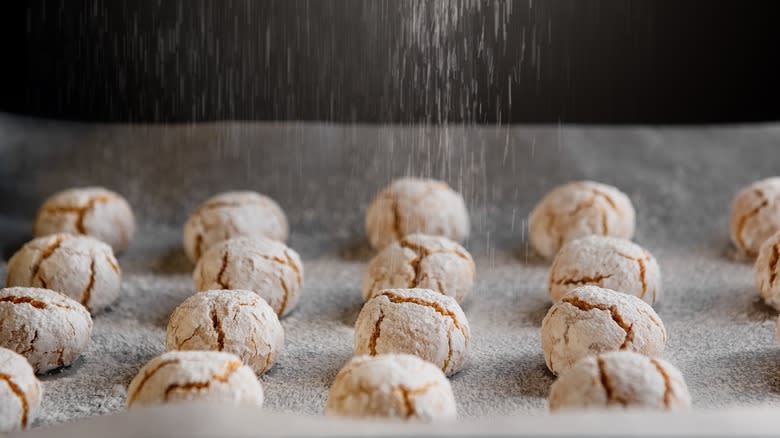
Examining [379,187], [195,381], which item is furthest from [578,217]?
[195,381]

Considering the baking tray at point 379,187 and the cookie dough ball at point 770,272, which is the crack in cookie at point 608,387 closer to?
the baking tray at point 379,187

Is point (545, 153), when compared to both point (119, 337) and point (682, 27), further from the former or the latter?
point (119, 337)

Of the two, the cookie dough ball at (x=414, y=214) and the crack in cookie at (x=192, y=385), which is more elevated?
the cookie dough ball at (x=414, y=214)

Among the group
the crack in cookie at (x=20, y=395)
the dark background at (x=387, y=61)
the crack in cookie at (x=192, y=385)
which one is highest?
the dark background at (x=387, y=61)

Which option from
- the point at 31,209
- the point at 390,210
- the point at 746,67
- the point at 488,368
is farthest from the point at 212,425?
the point at 746,67

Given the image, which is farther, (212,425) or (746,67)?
(746,67)

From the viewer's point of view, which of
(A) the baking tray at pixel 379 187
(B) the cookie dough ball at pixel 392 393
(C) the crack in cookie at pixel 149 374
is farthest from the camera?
(A) the baking tray at pixel 379 187

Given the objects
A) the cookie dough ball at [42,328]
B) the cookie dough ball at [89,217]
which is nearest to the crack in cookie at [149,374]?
the cookie dough ball at [42,328]
